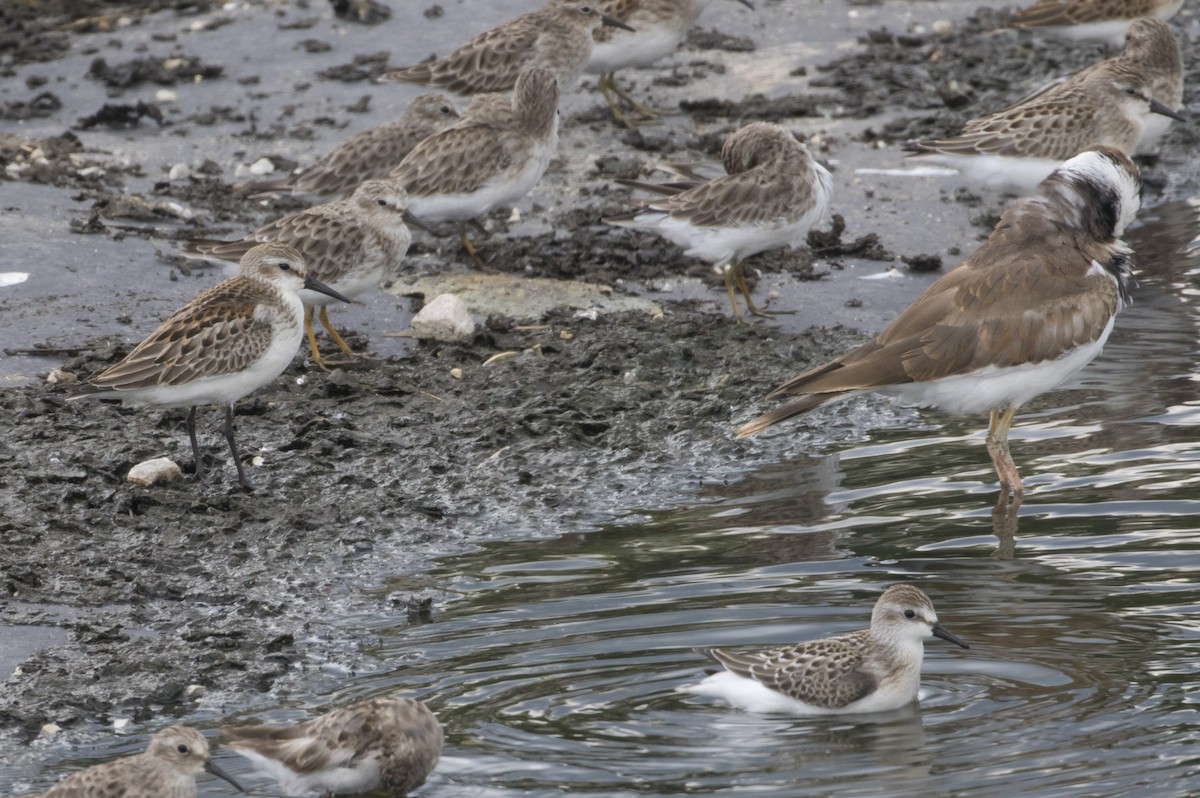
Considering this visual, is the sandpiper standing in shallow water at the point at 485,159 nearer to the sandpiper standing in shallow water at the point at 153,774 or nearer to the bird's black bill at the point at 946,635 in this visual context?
the bird's black bill at the point at 946,635

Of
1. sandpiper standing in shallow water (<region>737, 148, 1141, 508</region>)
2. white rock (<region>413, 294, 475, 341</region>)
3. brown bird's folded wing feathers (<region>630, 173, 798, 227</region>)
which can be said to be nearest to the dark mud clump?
white rock (<region>413, 294, 475, 341</region>)

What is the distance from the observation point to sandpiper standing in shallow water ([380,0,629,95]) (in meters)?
14.4

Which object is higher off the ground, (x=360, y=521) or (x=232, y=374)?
(x=232, y=374)

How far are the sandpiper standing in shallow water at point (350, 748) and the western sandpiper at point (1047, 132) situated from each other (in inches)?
329

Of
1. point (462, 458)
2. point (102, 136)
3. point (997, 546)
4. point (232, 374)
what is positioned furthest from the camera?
point (102, 136)

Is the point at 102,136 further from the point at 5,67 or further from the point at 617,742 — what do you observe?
the point at 617,742

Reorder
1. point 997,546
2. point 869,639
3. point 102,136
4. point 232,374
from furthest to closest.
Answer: point 102,136, point 232,374, point 997,546, point 869,639

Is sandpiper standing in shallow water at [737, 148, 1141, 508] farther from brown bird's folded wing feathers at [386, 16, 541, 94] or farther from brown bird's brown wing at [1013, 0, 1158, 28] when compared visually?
brown bird's brown wing at [1013, 0, 1158, 28]

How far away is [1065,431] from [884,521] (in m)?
1.86

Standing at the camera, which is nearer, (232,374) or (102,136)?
(232,374)

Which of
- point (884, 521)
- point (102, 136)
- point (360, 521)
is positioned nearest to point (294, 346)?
point (360, 521)

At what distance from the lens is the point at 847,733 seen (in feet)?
21.5

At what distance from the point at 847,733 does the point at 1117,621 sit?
4.78 feet

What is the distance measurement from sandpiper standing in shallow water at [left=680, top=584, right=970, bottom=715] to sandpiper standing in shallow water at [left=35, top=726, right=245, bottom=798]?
80.4 inches
